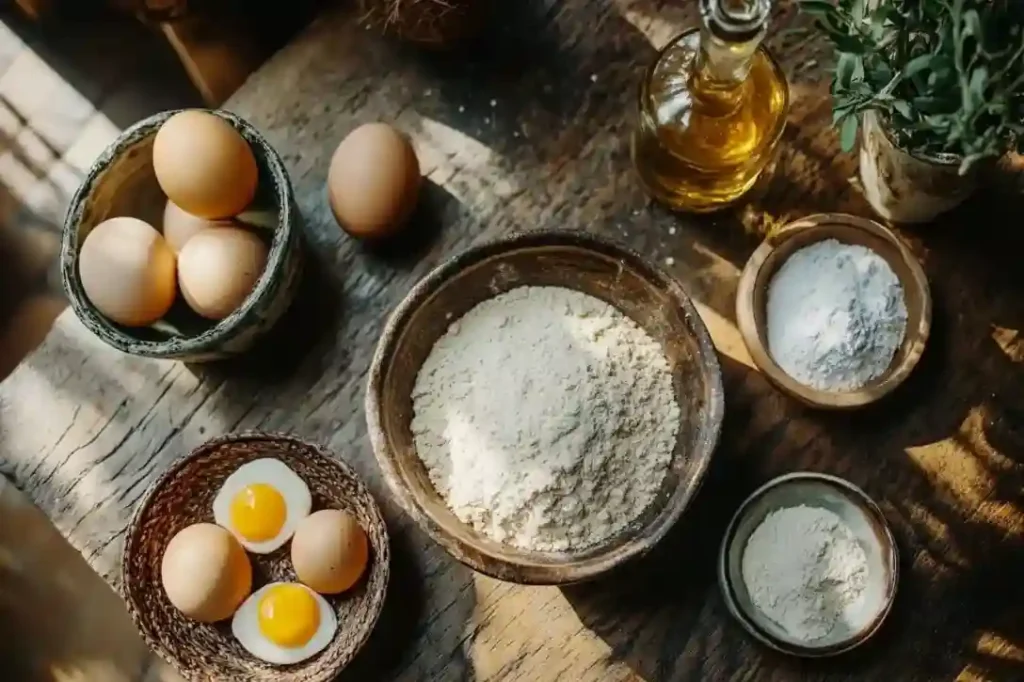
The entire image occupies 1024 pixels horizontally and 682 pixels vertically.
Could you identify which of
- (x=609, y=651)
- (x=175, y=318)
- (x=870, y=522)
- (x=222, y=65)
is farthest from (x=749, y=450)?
(x=222, y=65)

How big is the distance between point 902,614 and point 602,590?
0.30 m

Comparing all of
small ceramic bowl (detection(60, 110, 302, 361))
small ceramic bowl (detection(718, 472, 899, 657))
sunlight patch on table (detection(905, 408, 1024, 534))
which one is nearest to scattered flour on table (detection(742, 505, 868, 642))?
small ceramic bowl (detection(718, 472, 899, 657))

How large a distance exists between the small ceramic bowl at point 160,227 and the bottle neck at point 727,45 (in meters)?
0.42

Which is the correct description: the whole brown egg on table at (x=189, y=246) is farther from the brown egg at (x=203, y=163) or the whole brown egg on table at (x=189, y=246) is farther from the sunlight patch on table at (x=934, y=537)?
the sunlight patch on table at (x=934, y=537)

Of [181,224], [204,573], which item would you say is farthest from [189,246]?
[204,573]

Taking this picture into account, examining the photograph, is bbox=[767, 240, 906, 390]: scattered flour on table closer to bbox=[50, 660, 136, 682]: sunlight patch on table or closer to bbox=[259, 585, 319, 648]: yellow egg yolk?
bbox=[259, 585, 319, 648]: yellow egg yolk

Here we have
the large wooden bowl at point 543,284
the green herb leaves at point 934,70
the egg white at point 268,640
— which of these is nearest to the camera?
the green herb leaves at point 934,70

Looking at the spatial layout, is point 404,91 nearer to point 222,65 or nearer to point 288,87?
point 288,87

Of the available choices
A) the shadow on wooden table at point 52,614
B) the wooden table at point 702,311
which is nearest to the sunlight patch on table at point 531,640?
the wooden table at point 702,311

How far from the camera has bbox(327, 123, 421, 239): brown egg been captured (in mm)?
1139

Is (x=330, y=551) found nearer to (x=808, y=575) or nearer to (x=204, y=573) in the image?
(x=204, y=573)

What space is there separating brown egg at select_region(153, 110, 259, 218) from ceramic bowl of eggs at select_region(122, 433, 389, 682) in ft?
0.77

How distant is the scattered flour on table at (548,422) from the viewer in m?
1.06

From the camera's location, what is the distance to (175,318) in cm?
119
